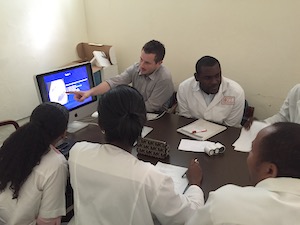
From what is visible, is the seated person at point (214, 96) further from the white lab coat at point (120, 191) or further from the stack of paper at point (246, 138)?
the white lab coat at point (120, 191)

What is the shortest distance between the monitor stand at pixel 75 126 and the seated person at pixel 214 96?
91 centimetres

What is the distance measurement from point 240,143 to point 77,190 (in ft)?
3.54

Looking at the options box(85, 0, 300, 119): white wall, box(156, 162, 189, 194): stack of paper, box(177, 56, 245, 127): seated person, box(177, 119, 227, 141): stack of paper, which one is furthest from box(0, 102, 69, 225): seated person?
box(85, 0, 300, 119): white wall

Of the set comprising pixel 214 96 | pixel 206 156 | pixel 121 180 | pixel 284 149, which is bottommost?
pixel 206 156

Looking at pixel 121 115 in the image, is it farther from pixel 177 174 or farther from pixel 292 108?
pixel 292 108

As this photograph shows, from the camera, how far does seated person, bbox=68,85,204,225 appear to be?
1059 mm

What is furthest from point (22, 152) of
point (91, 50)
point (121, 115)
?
point (91, 50)

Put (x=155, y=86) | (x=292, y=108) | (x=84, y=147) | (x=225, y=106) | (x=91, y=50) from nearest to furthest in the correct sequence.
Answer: (x=84, y=147)
(x=292, y=108)
(x=225, y=106)
(x=155, y=86)
(x=91, y=50)

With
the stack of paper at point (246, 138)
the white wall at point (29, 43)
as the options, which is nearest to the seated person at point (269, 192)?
the stack of paper at point (246, 138)

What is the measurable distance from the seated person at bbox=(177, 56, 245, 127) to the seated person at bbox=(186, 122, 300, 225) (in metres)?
1.31

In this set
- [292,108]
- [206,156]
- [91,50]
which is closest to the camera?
[206,156]

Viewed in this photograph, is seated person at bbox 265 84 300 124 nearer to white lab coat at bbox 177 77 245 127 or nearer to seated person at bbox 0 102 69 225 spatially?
white lab coat at bbox 177 77 245 127

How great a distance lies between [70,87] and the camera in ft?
6.71

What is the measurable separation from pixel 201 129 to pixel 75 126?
0.92m
